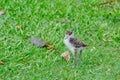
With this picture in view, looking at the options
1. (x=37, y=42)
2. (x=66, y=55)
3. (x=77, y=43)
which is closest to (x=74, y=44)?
(x=77, y=43)

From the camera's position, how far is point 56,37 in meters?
6.88

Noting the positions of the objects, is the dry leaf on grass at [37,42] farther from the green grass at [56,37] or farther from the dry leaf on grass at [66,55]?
the dry leaf on grass at [66,55]

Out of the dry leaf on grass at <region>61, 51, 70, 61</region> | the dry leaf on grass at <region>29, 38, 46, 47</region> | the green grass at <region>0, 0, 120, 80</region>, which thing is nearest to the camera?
the green grass at <region>0, 0, 120, 80</region>

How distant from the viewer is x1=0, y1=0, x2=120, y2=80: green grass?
19.7 feet

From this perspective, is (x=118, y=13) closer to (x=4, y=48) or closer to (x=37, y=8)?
(x=37, y=8)

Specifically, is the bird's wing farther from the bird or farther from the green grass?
the green grass

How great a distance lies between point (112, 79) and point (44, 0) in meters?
2.83

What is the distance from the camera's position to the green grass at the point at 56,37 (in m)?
6.02

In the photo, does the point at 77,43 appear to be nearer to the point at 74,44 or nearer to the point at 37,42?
the point at 74,44

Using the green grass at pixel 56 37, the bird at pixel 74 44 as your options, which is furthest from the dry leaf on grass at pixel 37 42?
the bird at pixel 74 44

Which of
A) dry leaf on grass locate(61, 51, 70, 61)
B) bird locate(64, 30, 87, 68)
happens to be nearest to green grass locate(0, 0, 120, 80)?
dry leaf on grass locate(61, 51, 70, 61)

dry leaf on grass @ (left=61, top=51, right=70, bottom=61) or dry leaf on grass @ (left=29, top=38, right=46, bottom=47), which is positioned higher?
dry leaf on grass @ (left=29, top=38, right=46, bottom=47)

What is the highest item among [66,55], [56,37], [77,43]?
[77,43]

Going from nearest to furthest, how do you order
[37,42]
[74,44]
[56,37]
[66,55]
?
[74,44] → [66,55] → [37,42] → [56,37]
